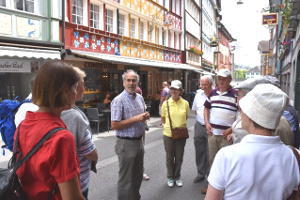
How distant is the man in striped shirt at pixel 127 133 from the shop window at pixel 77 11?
31.0 feet

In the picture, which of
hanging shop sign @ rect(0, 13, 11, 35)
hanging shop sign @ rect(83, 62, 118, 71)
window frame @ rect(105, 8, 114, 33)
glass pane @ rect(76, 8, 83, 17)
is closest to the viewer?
hanging shop sign @ rect(0, 13, 11, 35)

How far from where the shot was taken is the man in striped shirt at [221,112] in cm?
400

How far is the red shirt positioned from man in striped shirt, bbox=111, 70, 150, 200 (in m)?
2.04

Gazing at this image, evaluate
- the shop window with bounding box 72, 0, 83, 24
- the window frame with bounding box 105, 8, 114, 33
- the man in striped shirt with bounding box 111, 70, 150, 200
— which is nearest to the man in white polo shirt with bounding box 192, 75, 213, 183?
the man in striped shirt with bounding box 111, 70, 150, 200

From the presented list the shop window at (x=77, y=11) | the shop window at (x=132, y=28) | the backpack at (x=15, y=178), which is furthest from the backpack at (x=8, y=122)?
the shop window at (x=132, y=28)

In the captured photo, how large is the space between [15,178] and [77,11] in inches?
469

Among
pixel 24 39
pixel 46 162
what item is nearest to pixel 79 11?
pixel 24 39

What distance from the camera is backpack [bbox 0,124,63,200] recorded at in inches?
49.2

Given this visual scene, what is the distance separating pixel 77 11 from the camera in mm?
12070

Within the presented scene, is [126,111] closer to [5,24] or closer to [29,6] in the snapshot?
[5,24]

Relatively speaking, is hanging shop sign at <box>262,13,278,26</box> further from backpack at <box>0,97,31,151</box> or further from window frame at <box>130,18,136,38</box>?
backpack at <box>0,97,31,151</box>

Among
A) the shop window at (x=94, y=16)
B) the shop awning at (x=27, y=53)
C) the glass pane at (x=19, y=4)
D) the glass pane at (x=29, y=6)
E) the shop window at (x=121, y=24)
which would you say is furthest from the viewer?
the shop window at (x=121, y=24)

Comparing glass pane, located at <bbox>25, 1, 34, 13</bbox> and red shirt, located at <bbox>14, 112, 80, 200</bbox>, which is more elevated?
glass pane, located at <bbox>25, 1, 34, 13</bbox>

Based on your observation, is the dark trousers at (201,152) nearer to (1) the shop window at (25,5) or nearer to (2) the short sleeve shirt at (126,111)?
(2) the short sleeve shirt at (126,111)
